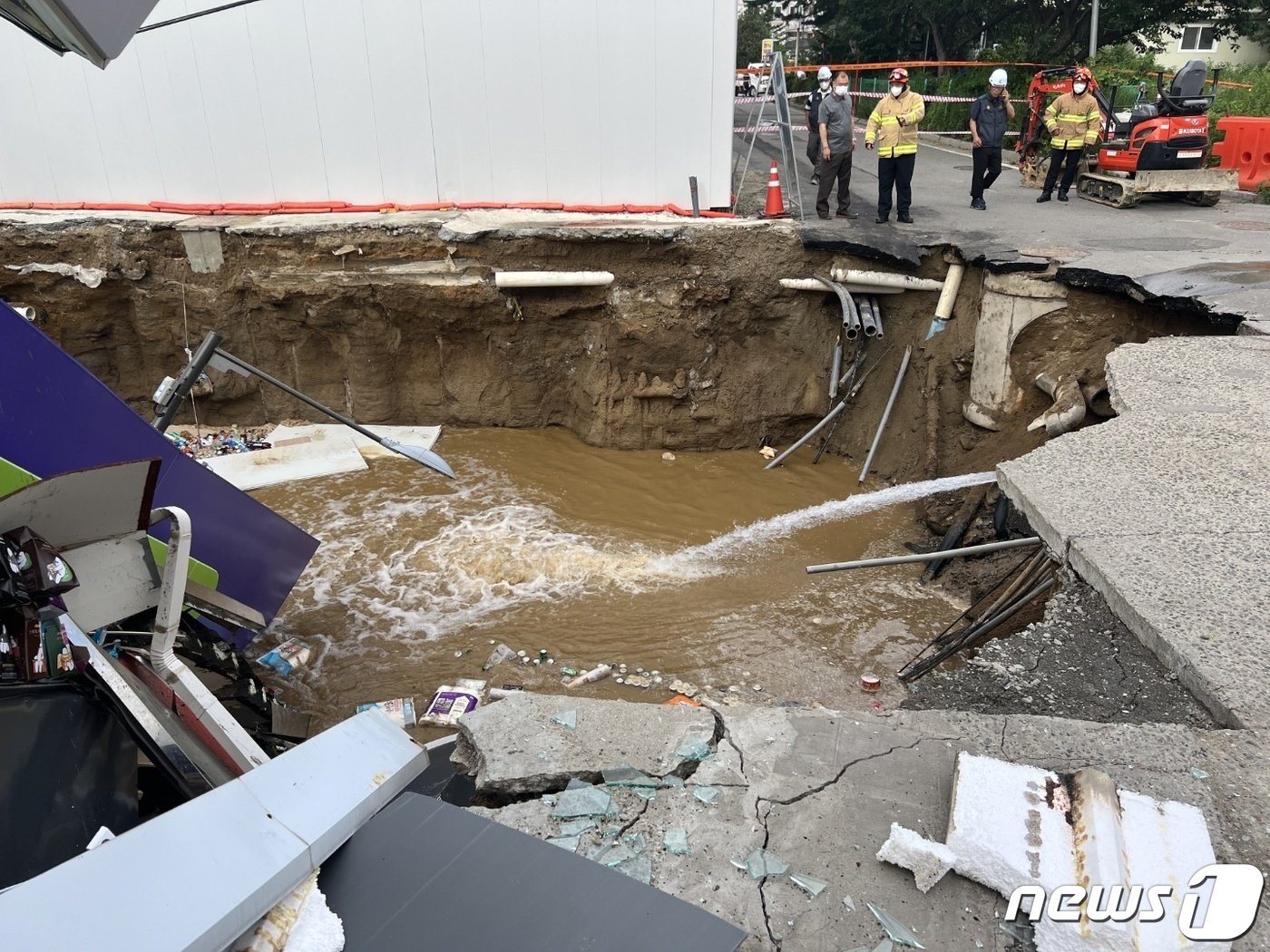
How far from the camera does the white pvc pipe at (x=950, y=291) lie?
7916mm

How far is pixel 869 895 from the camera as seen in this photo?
2.18 metres

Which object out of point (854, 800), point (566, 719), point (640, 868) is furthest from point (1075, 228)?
point (640, 868)

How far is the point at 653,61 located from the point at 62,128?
22.5 ft

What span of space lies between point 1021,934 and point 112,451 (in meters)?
4.40

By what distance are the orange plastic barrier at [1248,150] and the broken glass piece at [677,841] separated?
14.4 m

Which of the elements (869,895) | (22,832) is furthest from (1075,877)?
(22,832)

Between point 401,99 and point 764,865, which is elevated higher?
point 401,99

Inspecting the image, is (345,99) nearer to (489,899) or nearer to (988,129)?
(988,129)

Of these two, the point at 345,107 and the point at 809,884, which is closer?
the point at 809,884

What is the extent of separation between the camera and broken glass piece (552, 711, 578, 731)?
2846 mm

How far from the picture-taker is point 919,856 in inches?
87.0

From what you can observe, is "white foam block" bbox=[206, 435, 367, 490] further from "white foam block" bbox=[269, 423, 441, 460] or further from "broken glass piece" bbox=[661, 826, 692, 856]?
"broken glass piece" bbox=[661, 826, 692, 856]

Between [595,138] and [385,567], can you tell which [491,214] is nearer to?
[595,138]

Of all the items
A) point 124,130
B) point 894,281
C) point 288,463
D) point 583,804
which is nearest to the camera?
point 583,804
